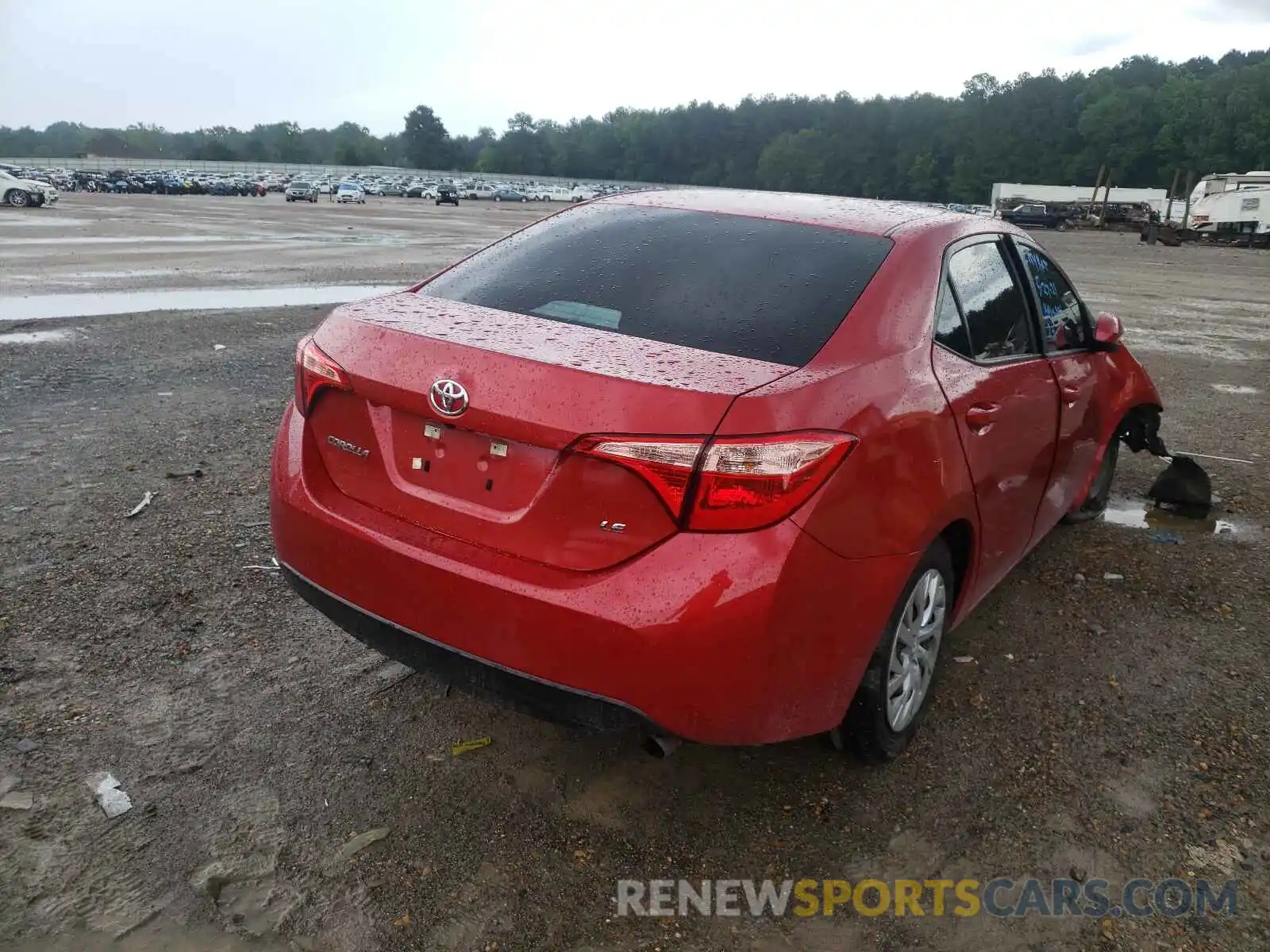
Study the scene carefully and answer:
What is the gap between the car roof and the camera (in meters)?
3.32

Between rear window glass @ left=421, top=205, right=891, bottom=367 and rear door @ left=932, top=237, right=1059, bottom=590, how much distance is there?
39cm

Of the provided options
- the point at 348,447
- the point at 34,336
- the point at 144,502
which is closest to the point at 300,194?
the point at 34,336

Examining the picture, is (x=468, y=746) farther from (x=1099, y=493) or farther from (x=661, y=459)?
(x=1099, y=493)

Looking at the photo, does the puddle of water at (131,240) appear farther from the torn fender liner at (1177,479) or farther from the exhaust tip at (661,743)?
the exhaust tip at (661,743)

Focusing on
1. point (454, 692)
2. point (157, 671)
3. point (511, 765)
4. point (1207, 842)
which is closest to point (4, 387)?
point (157, 671)

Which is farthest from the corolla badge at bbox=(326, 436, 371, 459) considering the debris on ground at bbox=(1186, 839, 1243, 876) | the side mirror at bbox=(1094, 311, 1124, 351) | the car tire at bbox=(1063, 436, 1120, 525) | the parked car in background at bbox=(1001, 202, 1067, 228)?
the parked car in background at bbox=(1001, 202, 1067, 228)

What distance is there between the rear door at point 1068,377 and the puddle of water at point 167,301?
9.58 meters

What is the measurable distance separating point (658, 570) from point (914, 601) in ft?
3.25

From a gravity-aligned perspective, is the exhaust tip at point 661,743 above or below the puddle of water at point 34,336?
above

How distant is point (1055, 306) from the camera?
4238 millimetres

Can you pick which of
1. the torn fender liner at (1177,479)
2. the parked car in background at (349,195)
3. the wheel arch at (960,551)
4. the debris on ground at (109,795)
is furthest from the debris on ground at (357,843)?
Answer: the parked car in background at (349,195)

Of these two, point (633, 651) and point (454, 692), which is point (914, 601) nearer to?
point (633, 651)

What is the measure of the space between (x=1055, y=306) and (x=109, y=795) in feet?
12.9

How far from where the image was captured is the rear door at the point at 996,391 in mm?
3062
